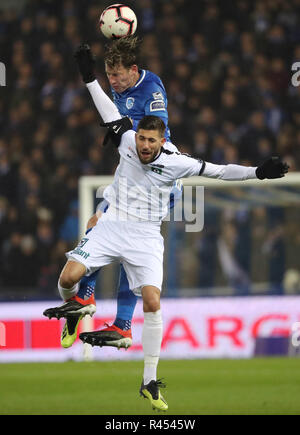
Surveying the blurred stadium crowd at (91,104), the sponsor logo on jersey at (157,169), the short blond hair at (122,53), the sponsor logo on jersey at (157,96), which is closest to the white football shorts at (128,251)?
the sponsor logo on jersey at (157,169)

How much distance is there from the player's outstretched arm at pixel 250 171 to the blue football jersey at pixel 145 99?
2.05 ft

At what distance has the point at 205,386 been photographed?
36.6ft

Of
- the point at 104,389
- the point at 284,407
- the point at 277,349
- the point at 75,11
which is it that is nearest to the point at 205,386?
the point at 104,389

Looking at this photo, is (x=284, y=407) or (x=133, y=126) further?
(x=284, y=407)

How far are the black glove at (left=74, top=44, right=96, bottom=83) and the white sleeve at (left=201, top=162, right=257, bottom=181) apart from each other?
1.27 m

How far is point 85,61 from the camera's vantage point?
321 inches

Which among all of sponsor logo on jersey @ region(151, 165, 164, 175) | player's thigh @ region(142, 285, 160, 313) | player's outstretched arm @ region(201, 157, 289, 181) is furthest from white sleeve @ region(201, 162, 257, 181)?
player's thigh @ region(142, 285, 160, 313)

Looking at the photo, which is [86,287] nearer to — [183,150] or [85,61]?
[85,61]

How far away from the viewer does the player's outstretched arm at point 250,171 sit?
7844 millimetres

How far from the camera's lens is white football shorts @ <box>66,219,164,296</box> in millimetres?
8156

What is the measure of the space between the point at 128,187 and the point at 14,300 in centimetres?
599

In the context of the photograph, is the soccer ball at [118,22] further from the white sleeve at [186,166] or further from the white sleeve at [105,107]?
the white sleeve at [186,166]

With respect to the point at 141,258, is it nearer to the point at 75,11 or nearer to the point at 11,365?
the point at 11,365

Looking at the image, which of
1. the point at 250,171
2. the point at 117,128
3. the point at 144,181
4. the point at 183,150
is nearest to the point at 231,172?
the point at 250,171
